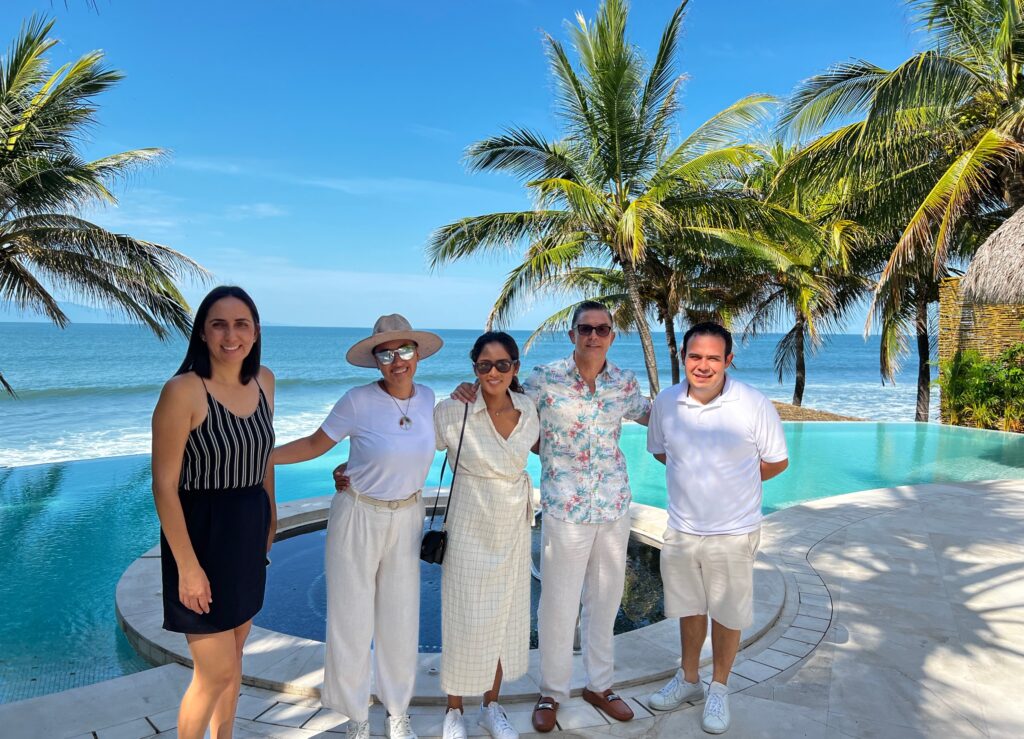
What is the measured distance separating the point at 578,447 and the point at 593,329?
49cm

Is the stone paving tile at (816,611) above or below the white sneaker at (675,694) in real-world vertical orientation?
below

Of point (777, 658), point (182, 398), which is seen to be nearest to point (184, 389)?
point (182, 398)

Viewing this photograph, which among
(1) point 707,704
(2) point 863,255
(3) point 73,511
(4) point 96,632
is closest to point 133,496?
(3) point 73,511

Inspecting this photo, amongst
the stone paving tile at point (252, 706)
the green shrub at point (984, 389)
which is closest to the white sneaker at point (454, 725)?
the stone paving tile at point (252, 706)

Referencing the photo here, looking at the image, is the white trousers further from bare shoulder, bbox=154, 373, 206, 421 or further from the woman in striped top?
bare shoulder, bbox=154, 373, 206, 421

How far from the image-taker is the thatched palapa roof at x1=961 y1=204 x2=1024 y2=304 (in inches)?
340

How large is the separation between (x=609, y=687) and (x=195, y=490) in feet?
6.17

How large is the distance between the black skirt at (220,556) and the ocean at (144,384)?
1139cm

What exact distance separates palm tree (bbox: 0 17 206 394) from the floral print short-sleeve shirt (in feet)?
27.0

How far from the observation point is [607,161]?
931 centimetres

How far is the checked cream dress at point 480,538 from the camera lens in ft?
8.45

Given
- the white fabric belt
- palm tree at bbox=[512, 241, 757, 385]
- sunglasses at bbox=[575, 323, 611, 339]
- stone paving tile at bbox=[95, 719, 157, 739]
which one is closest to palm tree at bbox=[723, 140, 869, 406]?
palm tree at bbox=[512, 241, 757, 385]

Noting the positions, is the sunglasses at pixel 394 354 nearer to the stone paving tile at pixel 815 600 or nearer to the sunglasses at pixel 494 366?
the sunglasses at pixel 494 366

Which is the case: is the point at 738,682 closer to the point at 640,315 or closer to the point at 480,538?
the point at 480,538
